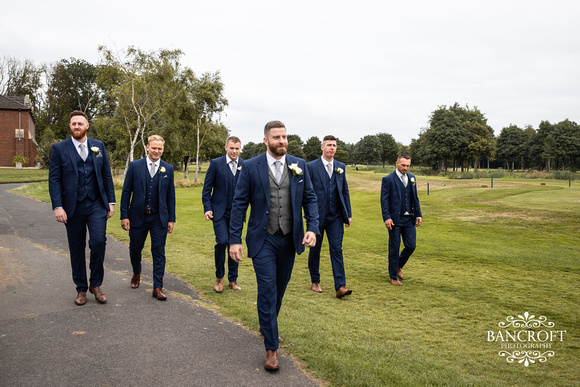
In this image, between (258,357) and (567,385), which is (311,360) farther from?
(567,385)

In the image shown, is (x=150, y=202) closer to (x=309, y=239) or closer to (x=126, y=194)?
(x=126, y=194)

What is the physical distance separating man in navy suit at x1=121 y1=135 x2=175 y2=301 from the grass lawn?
125cm

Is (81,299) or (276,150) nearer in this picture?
(276,150)

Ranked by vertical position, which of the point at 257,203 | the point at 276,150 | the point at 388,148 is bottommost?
the point at 257,203

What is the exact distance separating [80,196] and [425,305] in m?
5.72

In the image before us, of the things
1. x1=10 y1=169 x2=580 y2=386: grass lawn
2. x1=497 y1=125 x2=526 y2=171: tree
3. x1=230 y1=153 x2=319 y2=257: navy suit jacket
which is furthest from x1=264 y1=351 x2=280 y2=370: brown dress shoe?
x1=497 y1=125 x2=526 y2=171: tree

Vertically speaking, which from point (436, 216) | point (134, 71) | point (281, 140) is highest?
point (134, 71)

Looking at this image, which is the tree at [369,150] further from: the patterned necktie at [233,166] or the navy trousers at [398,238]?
the patterned necktie at [233,166]

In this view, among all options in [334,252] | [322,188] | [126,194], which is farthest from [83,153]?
[334,252]

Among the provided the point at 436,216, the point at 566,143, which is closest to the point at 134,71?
the point at 436,216

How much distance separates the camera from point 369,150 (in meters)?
126

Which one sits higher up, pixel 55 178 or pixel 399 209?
pixel 55 178

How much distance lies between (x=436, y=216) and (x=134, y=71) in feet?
121

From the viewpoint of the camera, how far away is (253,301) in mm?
6637
